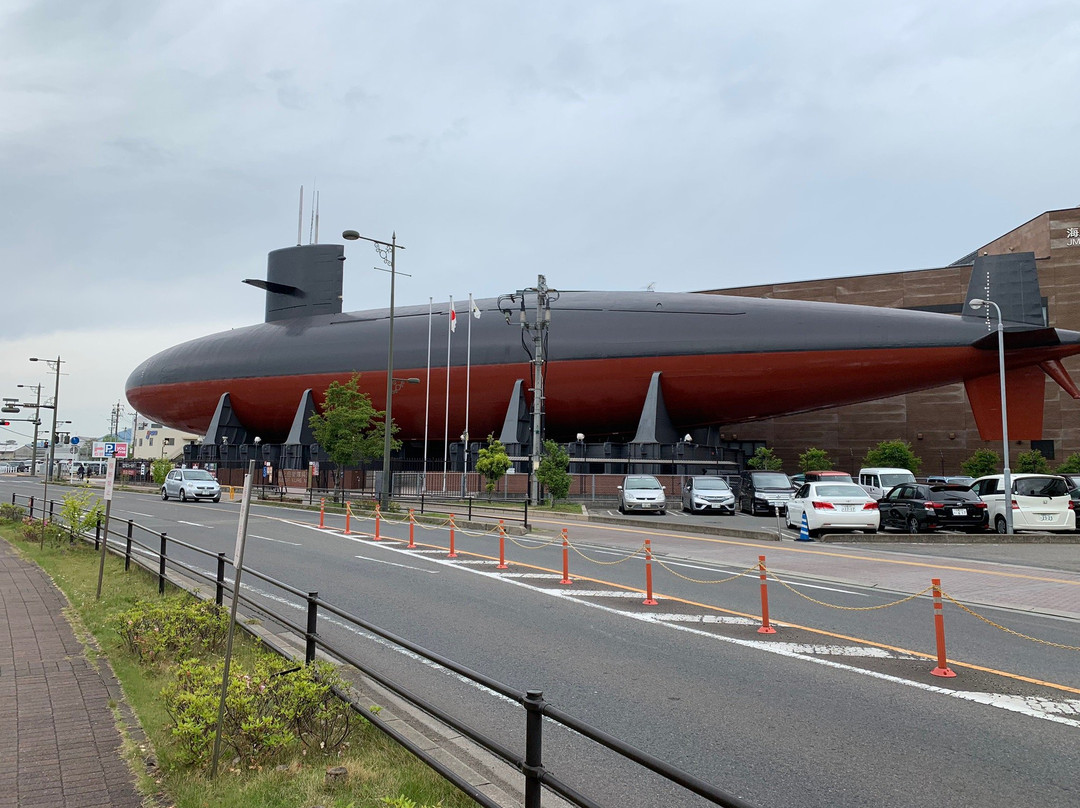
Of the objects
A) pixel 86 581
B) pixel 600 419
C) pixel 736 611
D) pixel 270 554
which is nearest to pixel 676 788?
pixel 736 611

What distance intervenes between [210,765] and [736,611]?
7060 millimetres

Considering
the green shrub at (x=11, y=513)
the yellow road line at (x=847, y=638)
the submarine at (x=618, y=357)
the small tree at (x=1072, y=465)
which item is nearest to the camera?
the yellow road line at (x=847, y=638)

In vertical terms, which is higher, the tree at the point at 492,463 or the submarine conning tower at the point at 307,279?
the submarine conning tower at the point at 307,279

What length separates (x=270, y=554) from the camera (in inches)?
623

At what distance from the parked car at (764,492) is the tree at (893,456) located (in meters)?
18.4

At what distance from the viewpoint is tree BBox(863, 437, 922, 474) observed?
45.3 metres

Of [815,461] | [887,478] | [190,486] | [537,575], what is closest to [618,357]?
[887,478]

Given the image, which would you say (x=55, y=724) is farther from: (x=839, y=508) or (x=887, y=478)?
(x=887, y=478)

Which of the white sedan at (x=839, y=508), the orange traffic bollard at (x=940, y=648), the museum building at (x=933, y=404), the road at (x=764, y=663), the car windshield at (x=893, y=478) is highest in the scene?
the museum building at (x=933, y=404)

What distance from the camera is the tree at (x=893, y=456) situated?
45.3m

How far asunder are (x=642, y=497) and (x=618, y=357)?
30.3 ft

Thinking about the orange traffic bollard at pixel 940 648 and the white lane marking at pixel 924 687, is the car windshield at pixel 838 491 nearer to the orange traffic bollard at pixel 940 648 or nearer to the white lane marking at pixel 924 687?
the white lane marking at pixel 924 687

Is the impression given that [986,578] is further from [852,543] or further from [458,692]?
[458,692]

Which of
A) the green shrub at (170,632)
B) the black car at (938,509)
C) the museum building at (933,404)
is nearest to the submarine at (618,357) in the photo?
the black car at (938,509)
